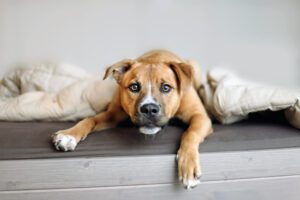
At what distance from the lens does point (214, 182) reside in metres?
1.29

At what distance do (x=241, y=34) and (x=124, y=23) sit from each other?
0.78 meters

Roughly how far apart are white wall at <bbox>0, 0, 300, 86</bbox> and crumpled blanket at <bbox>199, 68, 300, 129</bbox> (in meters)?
0.83

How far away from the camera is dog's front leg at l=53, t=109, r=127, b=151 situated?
1256 millimetres

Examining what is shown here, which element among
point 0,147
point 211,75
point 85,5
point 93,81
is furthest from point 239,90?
point 85,5

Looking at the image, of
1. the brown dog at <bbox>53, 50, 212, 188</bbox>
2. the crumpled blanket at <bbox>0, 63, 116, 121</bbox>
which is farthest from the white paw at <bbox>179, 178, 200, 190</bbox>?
the crumpled blanket at <bbox>0, 63, 116, 121</bbox>

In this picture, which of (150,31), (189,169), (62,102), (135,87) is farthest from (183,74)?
(150,31)

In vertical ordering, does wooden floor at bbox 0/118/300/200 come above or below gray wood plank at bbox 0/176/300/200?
above

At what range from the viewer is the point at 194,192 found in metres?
1.27

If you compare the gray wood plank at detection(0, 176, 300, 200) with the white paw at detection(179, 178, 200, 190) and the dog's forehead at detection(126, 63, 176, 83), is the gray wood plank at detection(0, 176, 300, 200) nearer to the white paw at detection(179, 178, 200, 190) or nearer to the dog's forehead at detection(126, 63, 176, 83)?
the white paw at detection(179, 178, 200, 190)

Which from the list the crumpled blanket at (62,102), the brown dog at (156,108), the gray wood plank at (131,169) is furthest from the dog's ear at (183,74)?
the crumpled blanket at (62,102)

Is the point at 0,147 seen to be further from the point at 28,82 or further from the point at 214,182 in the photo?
the point at 28,82

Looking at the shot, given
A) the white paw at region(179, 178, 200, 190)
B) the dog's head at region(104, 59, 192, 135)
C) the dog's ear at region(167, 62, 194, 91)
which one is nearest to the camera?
the white paw at region(179, 178, 200, 190)

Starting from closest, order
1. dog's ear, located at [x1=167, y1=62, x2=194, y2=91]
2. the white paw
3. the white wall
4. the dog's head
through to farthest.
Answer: the white paw < the dog's head < dog's ear, located at [x1=167, y1=62, x2=194, y2=91] < the white wall

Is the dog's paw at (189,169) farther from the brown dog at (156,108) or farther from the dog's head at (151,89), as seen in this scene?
the dog's head at (151,89)
